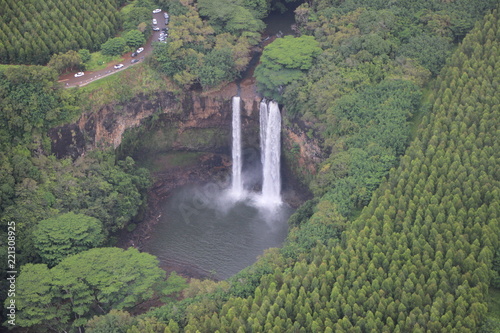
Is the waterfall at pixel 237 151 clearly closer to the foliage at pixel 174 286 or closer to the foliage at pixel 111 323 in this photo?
the foliage at pixel 174 286

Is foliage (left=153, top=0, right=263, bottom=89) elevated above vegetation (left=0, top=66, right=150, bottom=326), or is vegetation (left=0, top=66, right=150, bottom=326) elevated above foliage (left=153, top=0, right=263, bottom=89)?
foliage (left=153, top=0, right=263, bottom=89)

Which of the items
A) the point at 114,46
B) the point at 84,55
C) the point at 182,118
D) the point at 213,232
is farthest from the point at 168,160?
the point at 84,55

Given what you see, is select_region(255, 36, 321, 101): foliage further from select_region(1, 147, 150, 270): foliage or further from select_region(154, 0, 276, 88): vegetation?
select_region(1, 147, 150, 270): foliage

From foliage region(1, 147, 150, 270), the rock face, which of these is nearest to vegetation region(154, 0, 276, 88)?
the rock face

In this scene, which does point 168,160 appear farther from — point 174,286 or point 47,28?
point 174,286

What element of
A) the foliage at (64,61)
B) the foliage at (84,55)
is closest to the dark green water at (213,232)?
the foliage at (84,55)

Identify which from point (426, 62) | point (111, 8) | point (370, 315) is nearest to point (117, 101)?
point (111, 8)

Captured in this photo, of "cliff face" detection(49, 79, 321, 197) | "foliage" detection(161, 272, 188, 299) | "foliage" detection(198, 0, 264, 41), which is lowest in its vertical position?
"foliage" detection(161, 272, 188, 299)
